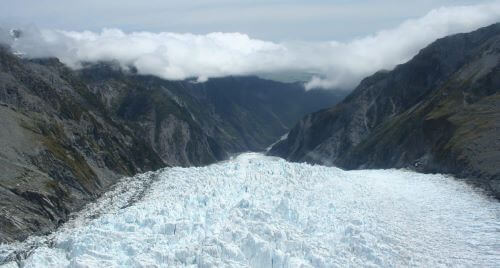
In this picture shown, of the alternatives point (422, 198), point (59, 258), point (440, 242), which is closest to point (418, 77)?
point (422, 198)

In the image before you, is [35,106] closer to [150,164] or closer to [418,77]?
[150,164]

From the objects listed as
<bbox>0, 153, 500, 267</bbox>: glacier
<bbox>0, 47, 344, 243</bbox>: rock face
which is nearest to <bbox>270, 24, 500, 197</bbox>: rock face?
<bbox>0, 153, 500, 267</bbox>: glacier

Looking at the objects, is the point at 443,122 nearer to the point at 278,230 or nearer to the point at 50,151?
the point at 50,151

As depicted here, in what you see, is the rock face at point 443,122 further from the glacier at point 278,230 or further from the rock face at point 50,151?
the rock face at point 50,151

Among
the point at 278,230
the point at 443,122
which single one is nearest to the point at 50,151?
the point at 443,122

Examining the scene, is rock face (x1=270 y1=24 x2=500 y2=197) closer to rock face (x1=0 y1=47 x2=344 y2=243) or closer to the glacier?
the glacier

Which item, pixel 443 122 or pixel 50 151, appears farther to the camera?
pixel 443 122

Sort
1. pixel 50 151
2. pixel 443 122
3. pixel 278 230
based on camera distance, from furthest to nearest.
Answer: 1. pixel 443 122
2. pixel 50 151
3. pixel 278 230

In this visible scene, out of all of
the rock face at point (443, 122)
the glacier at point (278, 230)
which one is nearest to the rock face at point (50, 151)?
the glacier at point (278, 230)
